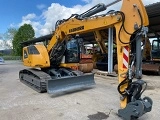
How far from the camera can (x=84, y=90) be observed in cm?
743

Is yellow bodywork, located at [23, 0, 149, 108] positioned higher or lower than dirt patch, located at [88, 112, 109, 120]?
higher

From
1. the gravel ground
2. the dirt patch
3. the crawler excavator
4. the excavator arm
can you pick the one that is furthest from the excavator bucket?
the excavator arm

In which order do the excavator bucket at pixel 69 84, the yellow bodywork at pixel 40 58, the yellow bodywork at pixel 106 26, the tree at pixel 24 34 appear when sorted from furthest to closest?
the tree at pixel 24 34 < the yellow bodywork at pixel 40 58 < the excavator bucket at pixel 69 84 < the yellow bodywork at pixel 106 26

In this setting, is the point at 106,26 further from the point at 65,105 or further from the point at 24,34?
the point at 24,34

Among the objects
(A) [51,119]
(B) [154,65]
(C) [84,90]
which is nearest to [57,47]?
(C) [84,90]

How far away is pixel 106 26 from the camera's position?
5.25 meters

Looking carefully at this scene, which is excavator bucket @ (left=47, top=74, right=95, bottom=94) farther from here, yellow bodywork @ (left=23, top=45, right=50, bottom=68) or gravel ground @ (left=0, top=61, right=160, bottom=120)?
yellow bodywork @ (left=23, top=45, right=50, bottom=68)

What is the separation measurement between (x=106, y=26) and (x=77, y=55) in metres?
3.82

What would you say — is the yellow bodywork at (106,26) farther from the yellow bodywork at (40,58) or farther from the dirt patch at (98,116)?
the dirt patch at (98,116)

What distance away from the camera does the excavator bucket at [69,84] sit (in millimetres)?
6601

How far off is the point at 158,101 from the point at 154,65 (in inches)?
234

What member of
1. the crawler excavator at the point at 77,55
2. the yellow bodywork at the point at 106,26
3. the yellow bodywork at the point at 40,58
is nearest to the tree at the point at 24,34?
the crawler excavator at the point at 77,55

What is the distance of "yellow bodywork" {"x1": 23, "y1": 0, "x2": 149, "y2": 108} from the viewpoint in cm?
426

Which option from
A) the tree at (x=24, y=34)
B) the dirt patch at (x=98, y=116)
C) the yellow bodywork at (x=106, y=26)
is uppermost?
the tree at (x=24, y=34)
